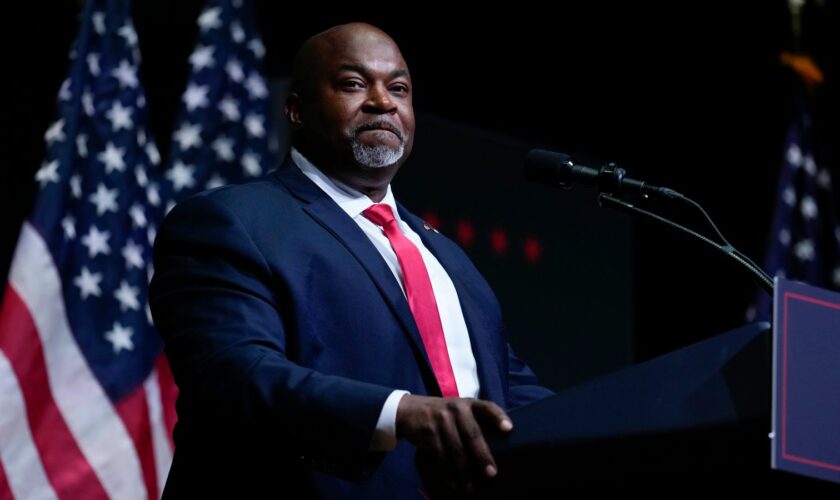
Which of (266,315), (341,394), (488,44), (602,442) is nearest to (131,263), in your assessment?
(488,44)

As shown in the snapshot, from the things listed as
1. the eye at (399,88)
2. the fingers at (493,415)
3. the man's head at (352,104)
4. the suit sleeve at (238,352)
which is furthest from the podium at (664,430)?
the eye at (399,88)

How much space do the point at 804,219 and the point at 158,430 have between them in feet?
9.75

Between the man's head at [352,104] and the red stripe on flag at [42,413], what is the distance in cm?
152

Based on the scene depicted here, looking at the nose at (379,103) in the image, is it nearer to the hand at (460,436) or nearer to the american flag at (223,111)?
the hand at (460,436)

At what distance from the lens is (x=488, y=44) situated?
16.4 ft

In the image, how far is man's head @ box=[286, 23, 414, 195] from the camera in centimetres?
230

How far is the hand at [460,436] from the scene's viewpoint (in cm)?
151

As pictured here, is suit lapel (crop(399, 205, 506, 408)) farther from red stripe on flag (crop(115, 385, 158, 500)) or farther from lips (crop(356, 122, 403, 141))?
red stripe on flag (crop(115, 385, 158, 500))

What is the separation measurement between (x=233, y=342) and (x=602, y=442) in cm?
58

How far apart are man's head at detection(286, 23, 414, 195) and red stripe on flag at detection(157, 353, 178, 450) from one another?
162cm

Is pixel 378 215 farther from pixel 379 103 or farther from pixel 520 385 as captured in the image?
pixel 520 385

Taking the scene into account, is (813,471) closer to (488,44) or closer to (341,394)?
(341,394)

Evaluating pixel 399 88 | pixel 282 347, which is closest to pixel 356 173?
pixel 399 88

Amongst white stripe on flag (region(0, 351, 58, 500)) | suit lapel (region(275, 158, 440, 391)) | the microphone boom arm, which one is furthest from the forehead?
white stripe on flag (region(0, 351, 58, 500))
